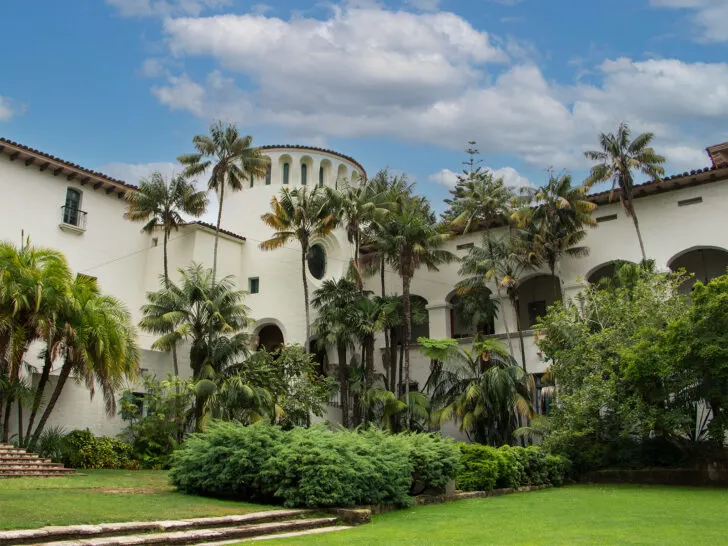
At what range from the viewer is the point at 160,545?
9.21m

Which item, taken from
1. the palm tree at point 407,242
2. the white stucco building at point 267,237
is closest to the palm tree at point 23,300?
the white stucco building at point 267,237

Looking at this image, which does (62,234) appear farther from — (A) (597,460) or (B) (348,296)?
(A) (597,460)

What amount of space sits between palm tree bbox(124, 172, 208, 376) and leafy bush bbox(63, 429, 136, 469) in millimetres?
5756

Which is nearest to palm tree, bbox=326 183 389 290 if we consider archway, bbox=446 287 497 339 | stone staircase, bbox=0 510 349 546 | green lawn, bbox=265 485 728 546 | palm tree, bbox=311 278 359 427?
palm tree, bbox=311 278 359 427

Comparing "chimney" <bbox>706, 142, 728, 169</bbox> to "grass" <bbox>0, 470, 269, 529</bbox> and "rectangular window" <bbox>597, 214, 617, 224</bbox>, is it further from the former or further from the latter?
"grass" <bbox>0, 470, 269, 529</bbox>

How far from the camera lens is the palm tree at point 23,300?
66.3ft

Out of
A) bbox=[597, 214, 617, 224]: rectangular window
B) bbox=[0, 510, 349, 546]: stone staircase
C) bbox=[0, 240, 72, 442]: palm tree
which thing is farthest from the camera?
bbox=[597, 214, 617, 224]: rectangular window

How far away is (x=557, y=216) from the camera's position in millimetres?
29719

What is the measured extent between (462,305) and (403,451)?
57.3ft

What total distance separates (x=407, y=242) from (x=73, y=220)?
14043mm

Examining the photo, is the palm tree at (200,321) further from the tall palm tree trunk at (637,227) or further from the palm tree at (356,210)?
the tall palm tree trunk at (637,227)

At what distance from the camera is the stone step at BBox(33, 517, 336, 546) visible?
8.79 meters

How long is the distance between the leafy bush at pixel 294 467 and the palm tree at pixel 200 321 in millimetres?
12393

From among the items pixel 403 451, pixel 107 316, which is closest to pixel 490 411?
pixel 403 451
